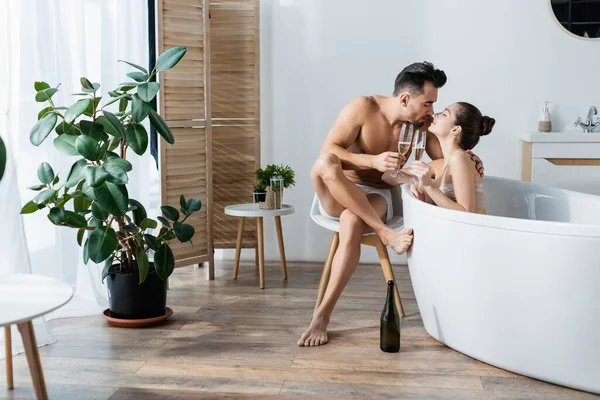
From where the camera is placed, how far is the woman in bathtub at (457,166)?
2.97m

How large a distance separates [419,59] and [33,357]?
3.16 metres

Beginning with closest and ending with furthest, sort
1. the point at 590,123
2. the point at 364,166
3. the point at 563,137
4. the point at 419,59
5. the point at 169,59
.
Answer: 1. the point at 169,59
2. the point at 364,166
3. the point at 563,137
4. the point at 590,123
5. the point at 419,59

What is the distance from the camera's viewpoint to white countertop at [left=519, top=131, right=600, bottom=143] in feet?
13.7

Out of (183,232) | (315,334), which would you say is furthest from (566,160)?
(183,232)

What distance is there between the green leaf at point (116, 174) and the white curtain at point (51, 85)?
445 mm

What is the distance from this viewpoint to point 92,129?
3.00 meters

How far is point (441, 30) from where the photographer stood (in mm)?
4559

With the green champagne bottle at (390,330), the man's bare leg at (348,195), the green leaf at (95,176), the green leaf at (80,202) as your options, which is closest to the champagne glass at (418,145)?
the man's bare leg at (348,195)

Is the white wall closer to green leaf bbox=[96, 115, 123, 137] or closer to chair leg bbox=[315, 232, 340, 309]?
chair leg bbox=[315, 232, 340, 309]

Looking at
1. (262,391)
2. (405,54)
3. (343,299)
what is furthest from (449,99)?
(262,391)

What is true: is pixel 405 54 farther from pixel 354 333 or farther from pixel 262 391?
pixel 262 391

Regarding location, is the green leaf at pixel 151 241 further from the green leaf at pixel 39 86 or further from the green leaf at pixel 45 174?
the green leaf at pixel 39 86

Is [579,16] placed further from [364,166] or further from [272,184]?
[272,184]

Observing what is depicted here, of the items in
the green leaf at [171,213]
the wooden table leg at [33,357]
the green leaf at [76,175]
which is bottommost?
the wooden table leg at [33,357]
